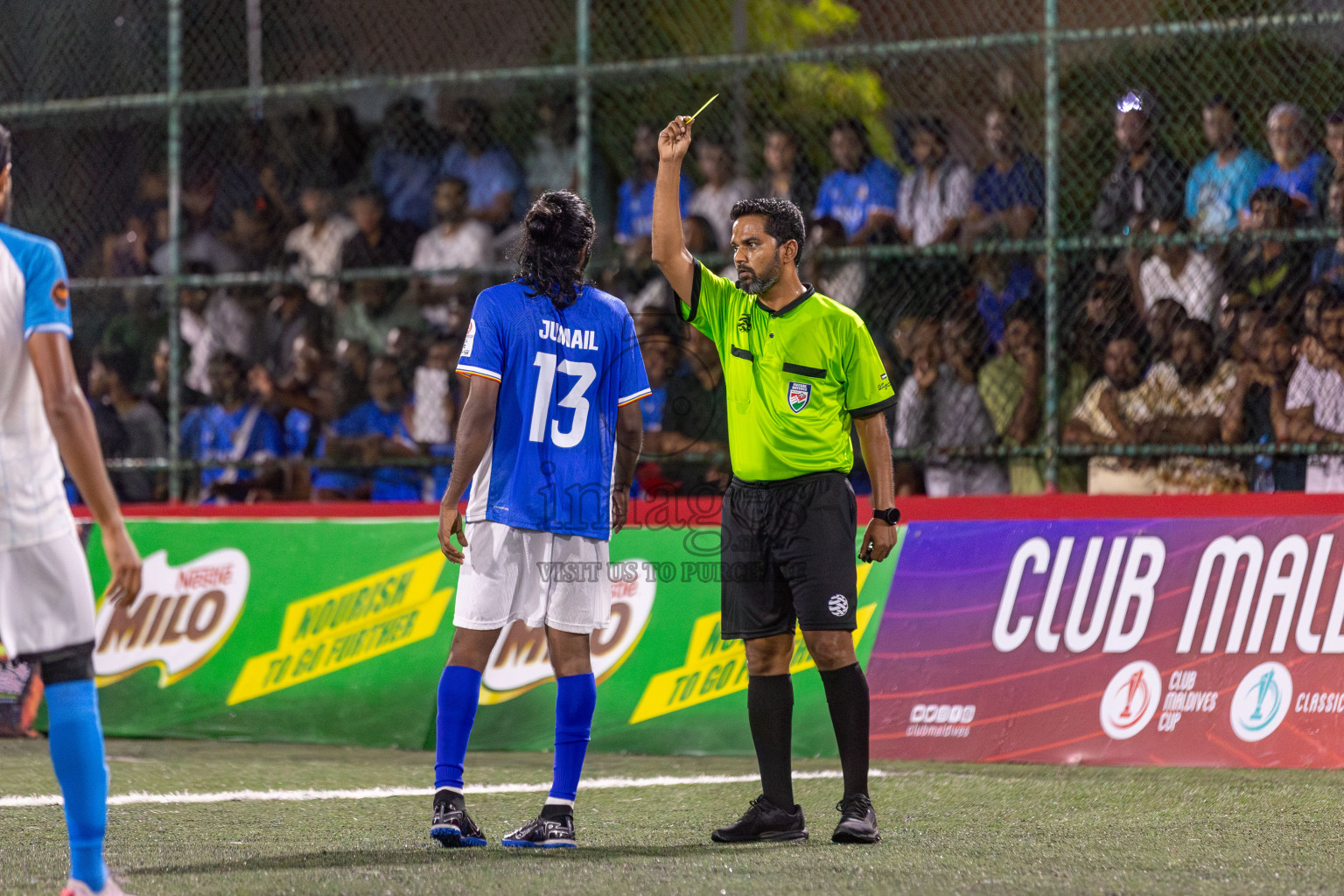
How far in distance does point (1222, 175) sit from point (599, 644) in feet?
13.4

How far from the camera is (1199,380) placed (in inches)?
315

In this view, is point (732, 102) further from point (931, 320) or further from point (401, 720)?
point (401, 720)

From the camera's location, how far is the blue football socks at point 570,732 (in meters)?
4.89

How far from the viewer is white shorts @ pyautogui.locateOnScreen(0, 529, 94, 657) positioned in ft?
11.9

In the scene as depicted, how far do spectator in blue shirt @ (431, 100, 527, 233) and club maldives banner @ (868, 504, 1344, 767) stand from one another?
390 cm

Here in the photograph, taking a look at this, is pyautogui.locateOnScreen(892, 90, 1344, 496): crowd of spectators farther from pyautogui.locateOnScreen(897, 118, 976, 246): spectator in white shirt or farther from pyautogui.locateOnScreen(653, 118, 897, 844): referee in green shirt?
pyautogui.locateOnScreen(653, 118, 897, 844): referee in green shirt

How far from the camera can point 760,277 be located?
17.2ft

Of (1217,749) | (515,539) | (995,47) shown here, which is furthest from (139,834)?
(995,47)

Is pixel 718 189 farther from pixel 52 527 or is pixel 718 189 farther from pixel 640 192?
pixel 52 527

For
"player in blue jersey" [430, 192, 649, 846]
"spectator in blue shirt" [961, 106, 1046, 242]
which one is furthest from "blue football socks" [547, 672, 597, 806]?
"spectator in blue shirt" [961, 106, 1046, 242]

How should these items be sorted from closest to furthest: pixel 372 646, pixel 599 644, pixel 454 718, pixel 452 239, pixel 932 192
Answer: pixel 454 718 < pixel 599 644 < pixel 372 646 < pixel 932 192 < pixel 452 239

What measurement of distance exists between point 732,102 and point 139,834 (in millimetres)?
6294

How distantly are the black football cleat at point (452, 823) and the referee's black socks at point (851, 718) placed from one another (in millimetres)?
1192

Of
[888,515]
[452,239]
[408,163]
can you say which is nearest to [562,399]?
[888,515]
